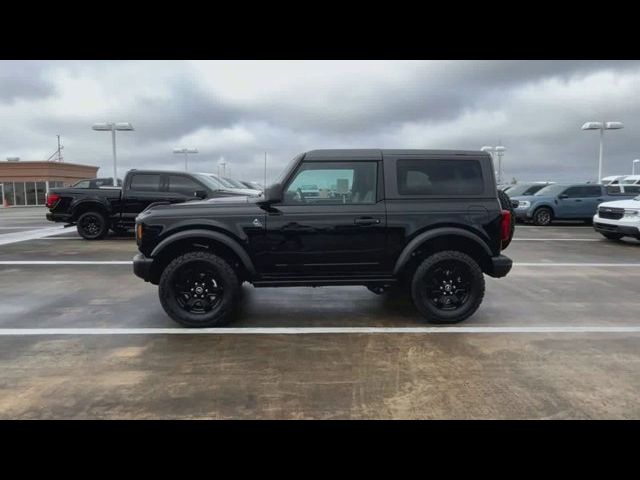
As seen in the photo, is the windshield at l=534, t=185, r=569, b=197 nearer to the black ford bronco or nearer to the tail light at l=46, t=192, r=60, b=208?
the black ford bronco

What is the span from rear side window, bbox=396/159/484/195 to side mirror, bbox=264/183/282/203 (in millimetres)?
1347

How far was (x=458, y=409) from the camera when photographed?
10.6ft

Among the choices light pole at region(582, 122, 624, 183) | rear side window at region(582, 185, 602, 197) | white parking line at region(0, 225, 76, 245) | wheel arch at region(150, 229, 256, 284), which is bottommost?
white parking line at region(0, 225, 76, 245)

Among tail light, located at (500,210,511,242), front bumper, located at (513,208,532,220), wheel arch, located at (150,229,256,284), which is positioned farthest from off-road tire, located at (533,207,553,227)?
wheel arch, located at (150,229,256,284)

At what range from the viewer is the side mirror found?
195 inches

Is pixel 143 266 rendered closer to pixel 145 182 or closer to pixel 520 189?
pixel 145 182

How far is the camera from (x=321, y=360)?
4137 mm

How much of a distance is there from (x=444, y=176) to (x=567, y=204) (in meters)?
14.7

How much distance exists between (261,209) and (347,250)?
3.36 ft

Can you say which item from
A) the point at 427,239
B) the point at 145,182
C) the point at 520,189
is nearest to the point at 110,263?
the point at 145,182
